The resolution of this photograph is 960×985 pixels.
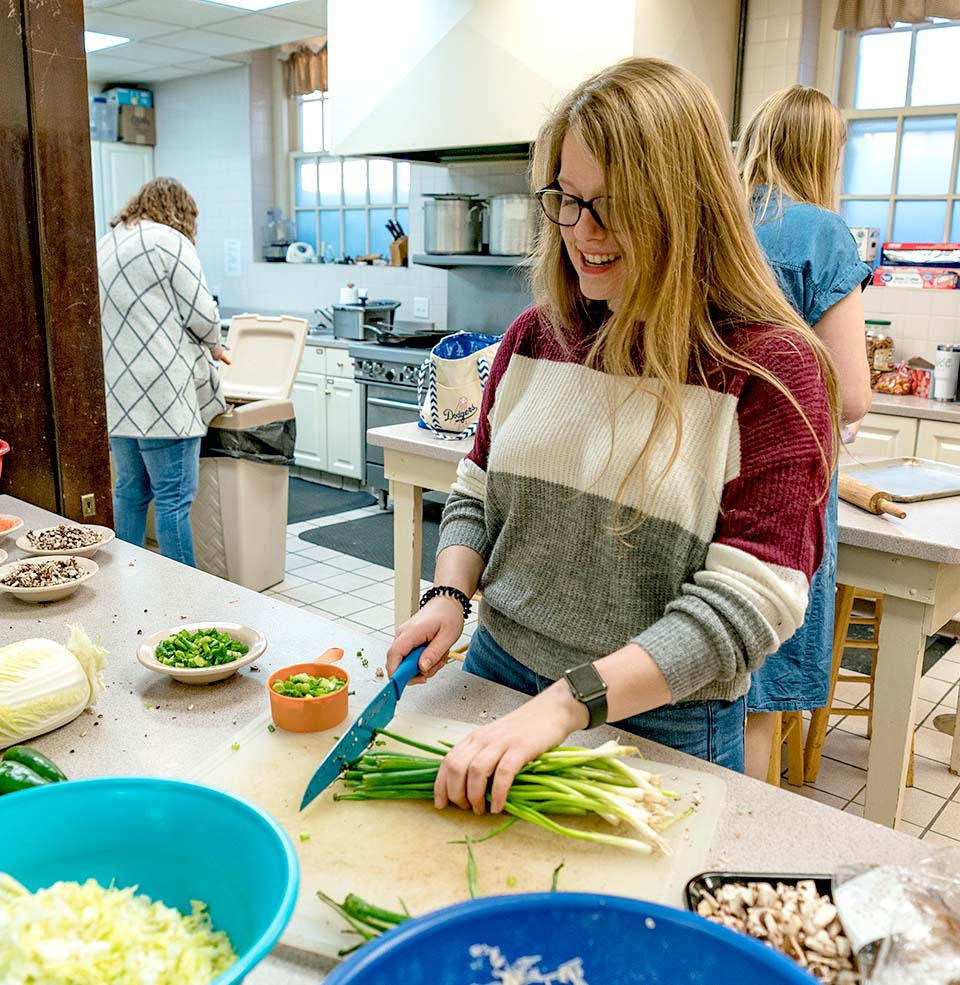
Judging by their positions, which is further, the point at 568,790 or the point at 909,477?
the point at 909,477

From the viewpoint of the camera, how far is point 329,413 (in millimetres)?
5949

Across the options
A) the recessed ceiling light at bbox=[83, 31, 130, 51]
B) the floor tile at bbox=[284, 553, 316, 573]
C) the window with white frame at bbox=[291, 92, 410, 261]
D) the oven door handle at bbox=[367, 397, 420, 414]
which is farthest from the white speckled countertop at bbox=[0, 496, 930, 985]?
the recessed ceiling light at bbox=[83, 31, 130, 51]

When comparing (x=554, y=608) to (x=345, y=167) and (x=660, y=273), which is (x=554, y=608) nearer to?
(x=660, y=273)

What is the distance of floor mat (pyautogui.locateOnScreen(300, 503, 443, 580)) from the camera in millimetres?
4703

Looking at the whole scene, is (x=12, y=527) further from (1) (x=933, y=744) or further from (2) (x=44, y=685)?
(1) (x=933, y=744)

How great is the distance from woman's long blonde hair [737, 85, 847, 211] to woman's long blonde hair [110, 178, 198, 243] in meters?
2.16

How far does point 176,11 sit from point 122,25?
0.56 meters

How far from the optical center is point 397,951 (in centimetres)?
72

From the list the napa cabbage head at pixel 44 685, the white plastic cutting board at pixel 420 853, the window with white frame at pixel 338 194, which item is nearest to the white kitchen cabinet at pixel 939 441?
the white plastic cutting board at pixel 420 853

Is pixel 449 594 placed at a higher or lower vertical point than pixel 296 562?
higher

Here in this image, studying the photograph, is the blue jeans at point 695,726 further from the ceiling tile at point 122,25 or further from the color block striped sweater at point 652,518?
the ceiling tile at point 122,25

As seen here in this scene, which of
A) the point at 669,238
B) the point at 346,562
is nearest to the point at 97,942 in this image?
the point at 669,238

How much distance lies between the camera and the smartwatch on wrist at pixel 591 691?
1107 millimetres

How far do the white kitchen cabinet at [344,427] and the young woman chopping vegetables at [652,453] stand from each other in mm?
4451
